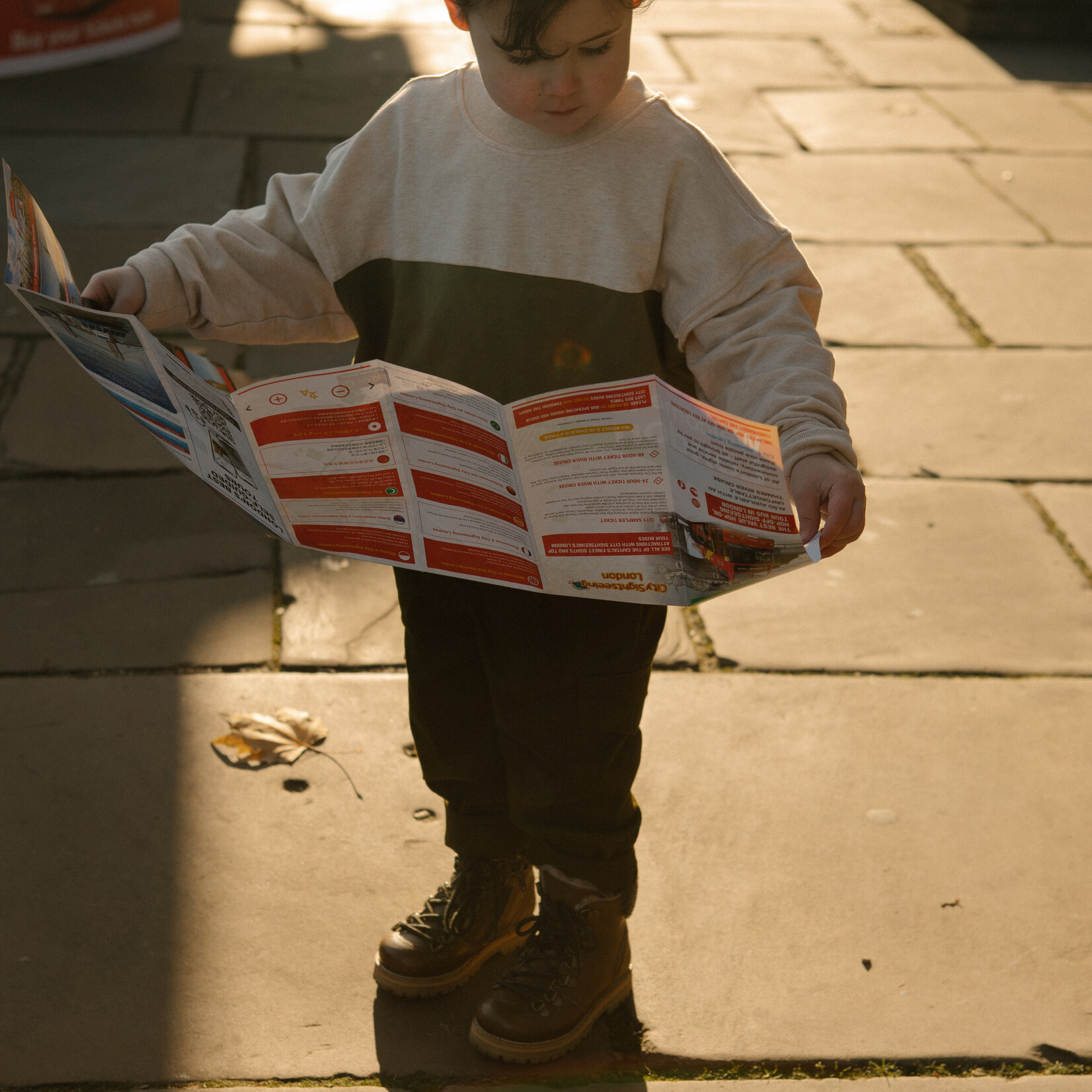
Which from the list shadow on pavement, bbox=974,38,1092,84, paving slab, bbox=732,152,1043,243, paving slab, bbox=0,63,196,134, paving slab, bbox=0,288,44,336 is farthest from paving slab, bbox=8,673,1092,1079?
shadow on pavement, bbox=974,38,1092,84

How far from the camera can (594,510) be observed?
120 cm

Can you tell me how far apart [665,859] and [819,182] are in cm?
355

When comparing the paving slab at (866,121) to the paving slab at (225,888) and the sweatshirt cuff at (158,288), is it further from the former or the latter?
the sweatshirt cuff at (158,288)

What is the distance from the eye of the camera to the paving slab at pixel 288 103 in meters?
5.06

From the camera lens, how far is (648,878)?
1.91 m

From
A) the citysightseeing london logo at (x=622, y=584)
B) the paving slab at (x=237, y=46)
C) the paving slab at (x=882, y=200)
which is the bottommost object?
the paving slab at (x=237, y=46)

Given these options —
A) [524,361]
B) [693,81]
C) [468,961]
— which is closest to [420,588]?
[524,361]

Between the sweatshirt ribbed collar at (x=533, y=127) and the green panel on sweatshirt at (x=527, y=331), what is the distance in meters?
0.15

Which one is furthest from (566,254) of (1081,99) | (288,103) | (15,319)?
(1081,99)

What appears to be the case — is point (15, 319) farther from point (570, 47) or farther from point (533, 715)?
point (570, 47)

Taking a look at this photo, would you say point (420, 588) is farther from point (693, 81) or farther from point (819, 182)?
point (693, 81)

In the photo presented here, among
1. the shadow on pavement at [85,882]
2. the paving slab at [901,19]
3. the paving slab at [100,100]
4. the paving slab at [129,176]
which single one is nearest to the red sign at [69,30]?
the paving slab at [100,100]

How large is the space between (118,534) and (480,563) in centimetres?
165

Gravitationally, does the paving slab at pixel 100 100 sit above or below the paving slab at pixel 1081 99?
below
